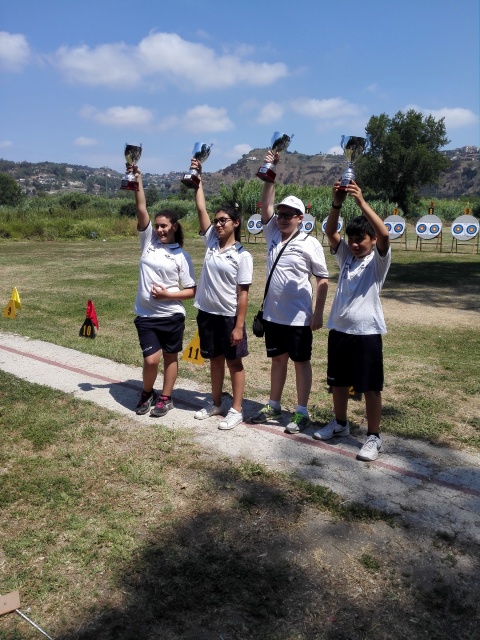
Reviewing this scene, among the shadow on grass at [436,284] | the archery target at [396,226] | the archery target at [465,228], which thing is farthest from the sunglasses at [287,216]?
the archery target at [396,226]

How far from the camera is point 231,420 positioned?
4.50 m

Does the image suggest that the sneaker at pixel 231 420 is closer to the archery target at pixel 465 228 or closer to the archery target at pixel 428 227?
the archery target at pixel 465 228

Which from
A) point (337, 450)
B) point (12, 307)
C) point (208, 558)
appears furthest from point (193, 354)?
A: point (12, 307)

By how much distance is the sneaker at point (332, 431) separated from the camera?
4273mm

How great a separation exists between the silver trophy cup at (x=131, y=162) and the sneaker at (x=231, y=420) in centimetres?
198

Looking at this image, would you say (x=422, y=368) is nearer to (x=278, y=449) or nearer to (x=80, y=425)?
(x=278, y=449)

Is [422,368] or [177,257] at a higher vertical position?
[177,257]

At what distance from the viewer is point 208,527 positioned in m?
3.11

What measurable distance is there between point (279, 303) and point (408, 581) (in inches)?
83.0

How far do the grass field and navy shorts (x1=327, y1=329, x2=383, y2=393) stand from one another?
2.58 ft

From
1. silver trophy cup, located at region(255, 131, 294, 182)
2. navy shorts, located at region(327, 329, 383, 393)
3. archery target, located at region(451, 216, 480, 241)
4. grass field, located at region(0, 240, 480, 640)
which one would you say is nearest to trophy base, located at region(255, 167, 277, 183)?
silver trophy cup, located at region(255, 131, 294, 182)

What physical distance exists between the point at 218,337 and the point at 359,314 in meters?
1.16

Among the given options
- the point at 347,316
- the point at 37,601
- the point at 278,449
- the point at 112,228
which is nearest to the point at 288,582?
the point at 37,601

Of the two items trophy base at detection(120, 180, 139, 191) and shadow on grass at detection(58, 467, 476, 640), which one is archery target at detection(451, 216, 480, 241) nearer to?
trophy base at detection(120, 180, 139, 191)
